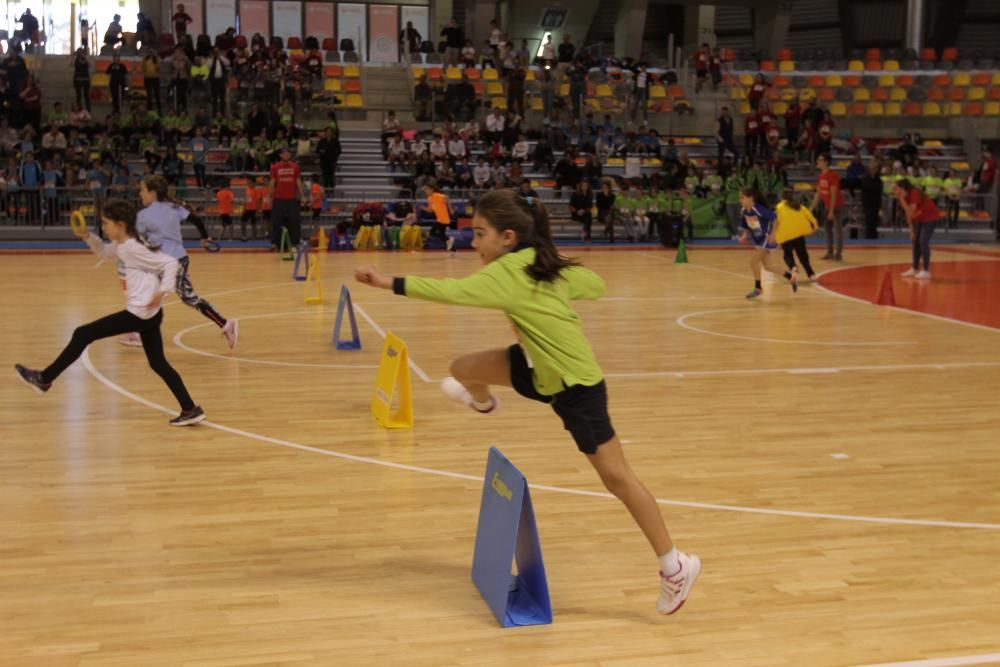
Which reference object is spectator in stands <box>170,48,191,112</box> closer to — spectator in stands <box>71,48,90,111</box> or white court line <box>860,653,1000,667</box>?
spectator in stands <box>71,48,90,111</box>

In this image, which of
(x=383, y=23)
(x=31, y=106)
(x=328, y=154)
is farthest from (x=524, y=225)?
(x=383, y=23)

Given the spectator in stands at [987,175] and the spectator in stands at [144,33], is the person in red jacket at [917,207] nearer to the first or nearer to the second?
the spectator in stands at [987,175]

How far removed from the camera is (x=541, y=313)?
186 inches

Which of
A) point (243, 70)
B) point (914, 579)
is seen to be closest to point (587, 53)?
point (243, 70)

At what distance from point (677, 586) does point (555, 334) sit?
117 centimetres

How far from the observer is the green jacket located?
4641mm


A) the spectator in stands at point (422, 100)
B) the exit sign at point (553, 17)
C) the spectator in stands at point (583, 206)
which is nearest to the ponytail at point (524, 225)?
the spectator in stands at point (583, 206)

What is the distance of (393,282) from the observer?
446 cm

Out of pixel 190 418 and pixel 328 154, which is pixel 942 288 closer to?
pixel 190 418

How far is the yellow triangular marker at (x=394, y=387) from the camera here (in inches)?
332

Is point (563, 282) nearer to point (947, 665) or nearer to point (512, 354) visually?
point (512, 354)

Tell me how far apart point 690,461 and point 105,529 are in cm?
363

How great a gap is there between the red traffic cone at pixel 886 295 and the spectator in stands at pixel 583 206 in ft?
38.4

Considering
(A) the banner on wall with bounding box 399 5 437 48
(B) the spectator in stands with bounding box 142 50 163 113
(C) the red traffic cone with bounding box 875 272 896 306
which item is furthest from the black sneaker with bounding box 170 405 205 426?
(A) the banner on wall with bounding box 399 5 437 48
